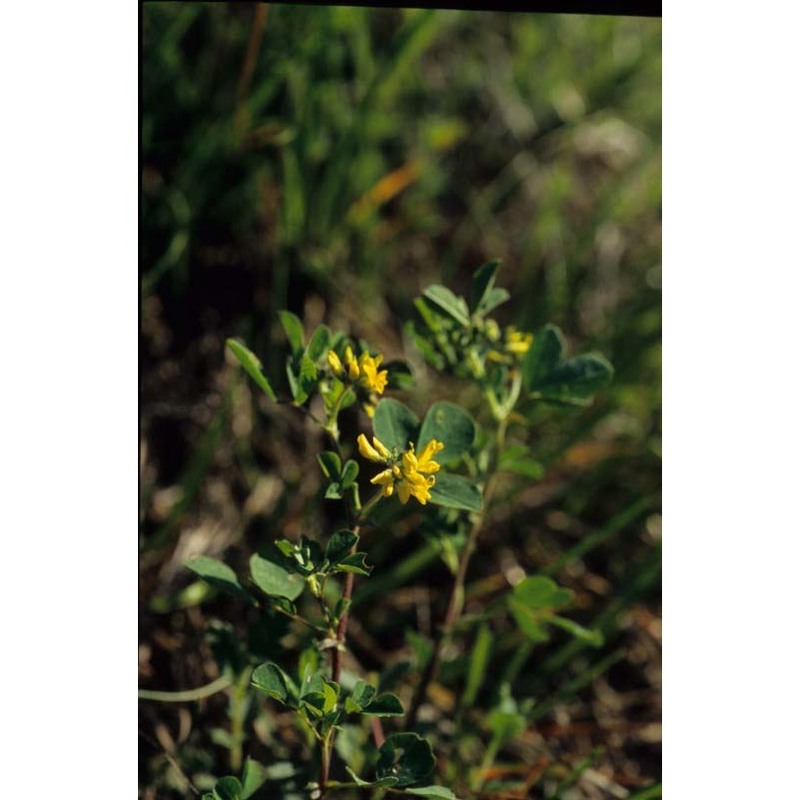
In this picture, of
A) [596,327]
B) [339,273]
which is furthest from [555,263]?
[339,273]

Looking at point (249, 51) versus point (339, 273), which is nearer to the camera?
point (249, 51)

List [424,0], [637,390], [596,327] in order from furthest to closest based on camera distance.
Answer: [596,327] → [637,390] → [424,0]

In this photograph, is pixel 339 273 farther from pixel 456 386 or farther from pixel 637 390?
pixel 637 390

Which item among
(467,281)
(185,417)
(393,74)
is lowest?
(185,417)

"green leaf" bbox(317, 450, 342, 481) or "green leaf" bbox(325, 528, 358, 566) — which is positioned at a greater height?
"green leaf" bbox(317, 450, 342, 481)

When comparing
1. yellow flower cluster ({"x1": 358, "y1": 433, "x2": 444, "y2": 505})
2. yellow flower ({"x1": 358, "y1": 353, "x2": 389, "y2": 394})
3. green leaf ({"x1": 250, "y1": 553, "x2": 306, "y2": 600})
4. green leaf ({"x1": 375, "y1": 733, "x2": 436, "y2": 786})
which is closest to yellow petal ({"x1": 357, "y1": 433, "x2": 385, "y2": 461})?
yellow flower cluster ({"x1": 358, "y1": 433, "x2": 444, "y2": 505})

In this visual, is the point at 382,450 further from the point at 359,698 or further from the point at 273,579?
the point at 359,698

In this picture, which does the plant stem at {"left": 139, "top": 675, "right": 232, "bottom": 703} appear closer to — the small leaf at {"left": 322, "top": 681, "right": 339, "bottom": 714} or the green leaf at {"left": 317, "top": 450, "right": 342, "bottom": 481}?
the small leaf at {"left": 322, "top": 681, "right": 339, "bottom": 714}

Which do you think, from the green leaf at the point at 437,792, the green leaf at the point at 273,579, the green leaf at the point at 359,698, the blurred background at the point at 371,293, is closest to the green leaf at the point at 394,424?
the green leaf at the point at 273,579
